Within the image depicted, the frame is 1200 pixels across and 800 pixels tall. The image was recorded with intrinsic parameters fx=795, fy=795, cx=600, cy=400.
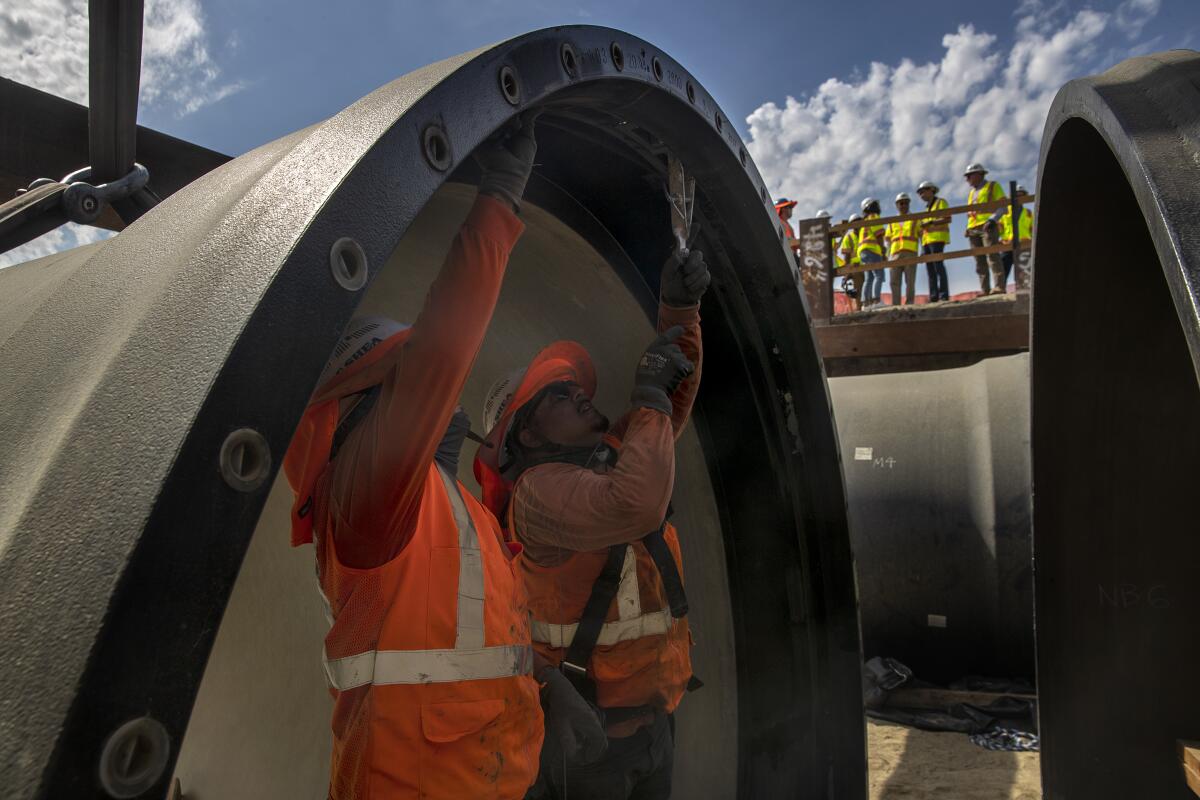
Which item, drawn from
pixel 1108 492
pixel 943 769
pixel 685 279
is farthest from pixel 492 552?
pixel 943 769

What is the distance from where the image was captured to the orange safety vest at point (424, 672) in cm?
144

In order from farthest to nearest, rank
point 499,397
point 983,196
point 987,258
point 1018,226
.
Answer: point 983,196, point 987,258, point 1018,226, point 499,397

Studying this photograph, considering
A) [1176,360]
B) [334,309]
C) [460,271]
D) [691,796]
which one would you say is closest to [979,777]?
[691,796]

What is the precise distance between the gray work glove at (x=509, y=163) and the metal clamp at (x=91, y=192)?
0.84 m

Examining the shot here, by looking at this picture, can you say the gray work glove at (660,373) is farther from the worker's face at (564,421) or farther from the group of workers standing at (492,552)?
the worker's face at (564,421)

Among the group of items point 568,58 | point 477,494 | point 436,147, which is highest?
point 568,58

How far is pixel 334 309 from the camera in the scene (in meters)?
0.77

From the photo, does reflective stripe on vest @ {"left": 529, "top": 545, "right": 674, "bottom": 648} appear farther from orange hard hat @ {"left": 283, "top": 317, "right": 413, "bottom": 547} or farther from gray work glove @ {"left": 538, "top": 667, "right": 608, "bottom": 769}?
orange hard hat @ {"left": 283, "top": 317, "right": 413, "bottom": 547}

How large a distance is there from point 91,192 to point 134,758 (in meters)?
1.44

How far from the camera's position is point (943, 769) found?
4.22 m

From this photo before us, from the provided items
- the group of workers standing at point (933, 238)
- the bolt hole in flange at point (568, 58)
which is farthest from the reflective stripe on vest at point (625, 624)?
the group of workers standing at point (933, 238)

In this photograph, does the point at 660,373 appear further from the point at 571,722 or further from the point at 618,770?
the point at 618,770

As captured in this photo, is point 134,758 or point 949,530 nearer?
point 134,758

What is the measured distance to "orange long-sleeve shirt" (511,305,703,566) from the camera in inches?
82.0
